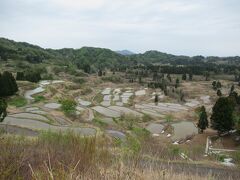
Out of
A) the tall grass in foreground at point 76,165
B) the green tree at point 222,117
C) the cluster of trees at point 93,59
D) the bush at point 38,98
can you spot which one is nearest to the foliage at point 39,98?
the bush at point 38,98

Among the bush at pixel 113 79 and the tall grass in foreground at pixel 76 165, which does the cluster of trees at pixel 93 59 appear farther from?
the tall grass in foreground at pixel 76 165

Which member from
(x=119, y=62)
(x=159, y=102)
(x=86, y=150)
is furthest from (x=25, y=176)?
(x=119, y=62)

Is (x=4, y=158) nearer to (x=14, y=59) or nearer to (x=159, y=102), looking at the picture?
(x=159, y=102)

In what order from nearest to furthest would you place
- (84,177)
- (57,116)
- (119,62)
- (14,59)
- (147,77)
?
(84,177) → (57,116) → (14,59) → (147,77) → (119,62)

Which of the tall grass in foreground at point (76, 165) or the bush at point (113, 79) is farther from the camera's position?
the bush at point (113, 79)

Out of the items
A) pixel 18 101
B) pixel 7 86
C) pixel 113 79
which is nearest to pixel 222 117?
pixel 18 101

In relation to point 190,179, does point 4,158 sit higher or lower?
higher

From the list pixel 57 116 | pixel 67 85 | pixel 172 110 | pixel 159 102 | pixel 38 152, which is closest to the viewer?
pixel 38 152

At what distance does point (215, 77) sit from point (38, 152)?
120 metres

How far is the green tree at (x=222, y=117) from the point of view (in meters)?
36.0

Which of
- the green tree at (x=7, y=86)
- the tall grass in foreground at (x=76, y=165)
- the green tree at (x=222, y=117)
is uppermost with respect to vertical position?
the tall grass in foreground at (x=76, y=165)

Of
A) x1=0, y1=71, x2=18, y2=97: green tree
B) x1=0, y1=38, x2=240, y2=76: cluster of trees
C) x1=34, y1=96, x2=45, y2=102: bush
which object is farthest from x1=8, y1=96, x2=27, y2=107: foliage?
x1=0, y1=38, x2=240, y2=76: cluster of trees

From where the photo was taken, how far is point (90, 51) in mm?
193875

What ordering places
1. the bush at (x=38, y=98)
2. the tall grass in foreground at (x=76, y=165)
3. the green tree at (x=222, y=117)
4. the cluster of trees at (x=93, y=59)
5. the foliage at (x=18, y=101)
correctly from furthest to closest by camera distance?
the cluster of trees at (x=93, y=59) < the bush at (x=38, y=98) < the foliage at (x=18, y=101) < the green tree at (x=222, y=117) < the tall grass in foreground at (x=76, y=165)
